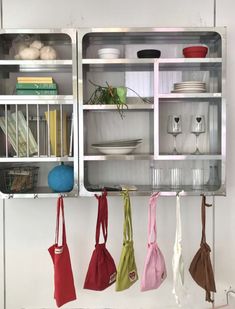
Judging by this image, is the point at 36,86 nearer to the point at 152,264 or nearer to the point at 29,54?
the point at 29,54

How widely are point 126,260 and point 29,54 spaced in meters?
1.06

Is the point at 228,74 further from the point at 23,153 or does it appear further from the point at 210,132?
the point at 23,153

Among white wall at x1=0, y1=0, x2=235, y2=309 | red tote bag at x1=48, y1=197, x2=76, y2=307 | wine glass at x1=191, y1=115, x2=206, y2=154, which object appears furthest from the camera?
white wall at x1=0, y1=0, x2=235, y2=309

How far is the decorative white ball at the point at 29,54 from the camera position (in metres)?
1.77

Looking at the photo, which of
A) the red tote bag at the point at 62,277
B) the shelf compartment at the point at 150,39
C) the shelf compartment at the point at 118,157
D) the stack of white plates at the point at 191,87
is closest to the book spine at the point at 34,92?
the shelf compartment at the point at 150,39

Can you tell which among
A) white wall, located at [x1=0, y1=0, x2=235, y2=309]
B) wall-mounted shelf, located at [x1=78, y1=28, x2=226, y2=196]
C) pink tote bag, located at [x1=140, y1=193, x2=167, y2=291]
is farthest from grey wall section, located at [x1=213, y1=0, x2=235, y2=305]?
pink tote bag, located at [x1=140, y1=193, x2=167, y2=291]

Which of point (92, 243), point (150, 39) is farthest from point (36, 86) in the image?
point (92, 243)

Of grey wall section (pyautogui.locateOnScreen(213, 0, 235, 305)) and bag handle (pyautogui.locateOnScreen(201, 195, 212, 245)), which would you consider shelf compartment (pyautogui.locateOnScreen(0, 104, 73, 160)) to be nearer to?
bag handle (pyautogui.locateOnScreen(201, 195, 212, 245))

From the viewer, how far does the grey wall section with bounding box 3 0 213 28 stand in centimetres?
196

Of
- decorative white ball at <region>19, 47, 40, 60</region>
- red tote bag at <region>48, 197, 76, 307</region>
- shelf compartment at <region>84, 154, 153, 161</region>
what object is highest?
decorative white ball at <region>19, 47, 40, 60</region>

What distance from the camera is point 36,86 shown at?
1.78 m

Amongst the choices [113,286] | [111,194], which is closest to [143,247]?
[113,286]

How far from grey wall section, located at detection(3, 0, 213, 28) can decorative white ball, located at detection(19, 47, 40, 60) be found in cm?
24

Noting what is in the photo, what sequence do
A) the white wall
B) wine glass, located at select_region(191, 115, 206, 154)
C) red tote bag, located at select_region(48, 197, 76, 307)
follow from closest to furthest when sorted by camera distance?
1. red tote bag, located at select_region(48, 197, 76, 307)
2. wine glass, located at select_region(191, 115, 206, 154)
3. the white wall
